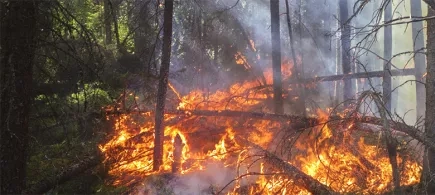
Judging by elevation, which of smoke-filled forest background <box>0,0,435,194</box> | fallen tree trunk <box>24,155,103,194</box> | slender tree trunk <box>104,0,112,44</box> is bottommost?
fallen tree trunk <box>24,155,103,194</box>

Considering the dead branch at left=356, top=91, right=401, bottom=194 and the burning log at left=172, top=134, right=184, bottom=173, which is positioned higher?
the dead branch at left=356, top=91, right=401, bottom=194

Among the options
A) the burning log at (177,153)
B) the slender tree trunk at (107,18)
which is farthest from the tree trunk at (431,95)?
the slender tree trunk at (107,18)

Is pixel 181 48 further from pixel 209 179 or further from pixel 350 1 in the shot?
pixel 350 1

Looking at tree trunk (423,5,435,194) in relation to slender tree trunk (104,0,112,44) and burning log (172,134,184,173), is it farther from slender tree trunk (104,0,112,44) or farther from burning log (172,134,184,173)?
slender tree trunk (104,0,112,44)

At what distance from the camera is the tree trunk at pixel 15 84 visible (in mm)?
4523

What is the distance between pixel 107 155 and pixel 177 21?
9.46m

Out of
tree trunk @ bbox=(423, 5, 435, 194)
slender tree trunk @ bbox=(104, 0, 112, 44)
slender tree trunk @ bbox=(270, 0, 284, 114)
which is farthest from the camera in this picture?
slender tree trunk @ bbox=(270, 0, 284, 114)

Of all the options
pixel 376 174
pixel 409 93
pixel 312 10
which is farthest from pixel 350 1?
pixel 376 174

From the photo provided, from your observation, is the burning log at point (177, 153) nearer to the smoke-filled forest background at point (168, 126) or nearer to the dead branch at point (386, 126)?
the smoke-filled forest background at point (168, 126)

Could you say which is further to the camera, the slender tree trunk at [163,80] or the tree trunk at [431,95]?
the slender tree trunk at [163,80]

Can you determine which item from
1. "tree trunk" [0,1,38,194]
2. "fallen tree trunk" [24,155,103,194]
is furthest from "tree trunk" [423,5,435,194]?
"fallen tree trunk" [24,155,103,194]

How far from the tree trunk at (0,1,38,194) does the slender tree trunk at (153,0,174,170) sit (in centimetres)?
379

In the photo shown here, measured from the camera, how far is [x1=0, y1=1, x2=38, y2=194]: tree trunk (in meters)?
4.52

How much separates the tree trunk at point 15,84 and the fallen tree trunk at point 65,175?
1996mm
